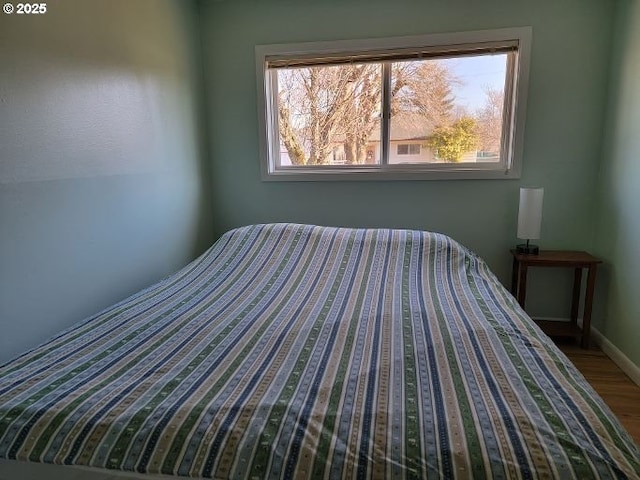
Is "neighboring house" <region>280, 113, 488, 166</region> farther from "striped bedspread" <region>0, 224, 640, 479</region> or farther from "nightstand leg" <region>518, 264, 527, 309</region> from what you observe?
"striped bedspread" <region>0, 224, 640, 479</region>

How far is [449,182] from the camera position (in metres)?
2.69

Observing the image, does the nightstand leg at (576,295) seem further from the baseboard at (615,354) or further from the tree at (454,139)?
the tree at (454,139)

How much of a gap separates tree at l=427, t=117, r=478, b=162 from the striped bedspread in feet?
4.06

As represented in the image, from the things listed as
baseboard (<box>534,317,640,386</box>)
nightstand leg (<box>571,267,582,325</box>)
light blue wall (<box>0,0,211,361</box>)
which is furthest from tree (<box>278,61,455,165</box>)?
baseboard (<box>534,317,640,386</box>)

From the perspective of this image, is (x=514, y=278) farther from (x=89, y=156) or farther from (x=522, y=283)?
(x=89, y=156)

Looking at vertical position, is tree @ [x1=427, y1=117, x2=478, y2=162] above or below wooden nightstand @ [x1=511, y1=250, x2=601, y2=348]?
above

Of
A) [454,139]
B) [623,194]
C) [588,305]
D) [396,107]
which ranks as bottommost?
[588,305]

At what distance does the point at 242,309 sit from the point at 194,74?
1.85 meters

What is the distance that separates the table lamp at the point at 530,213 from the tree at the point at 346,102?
746 mm

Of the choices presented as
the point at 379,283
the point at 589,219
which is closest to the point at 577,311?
the point at 589,219

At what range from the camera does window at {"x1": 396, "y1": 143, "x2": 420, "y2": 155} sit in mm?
2742

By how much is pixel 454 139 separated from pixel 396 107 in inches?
17.6

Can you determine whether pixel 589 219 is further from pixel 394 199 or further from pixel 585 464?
pixel 585 464

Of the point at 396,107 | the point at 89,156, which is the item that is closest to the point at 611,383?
the point at 396,107
